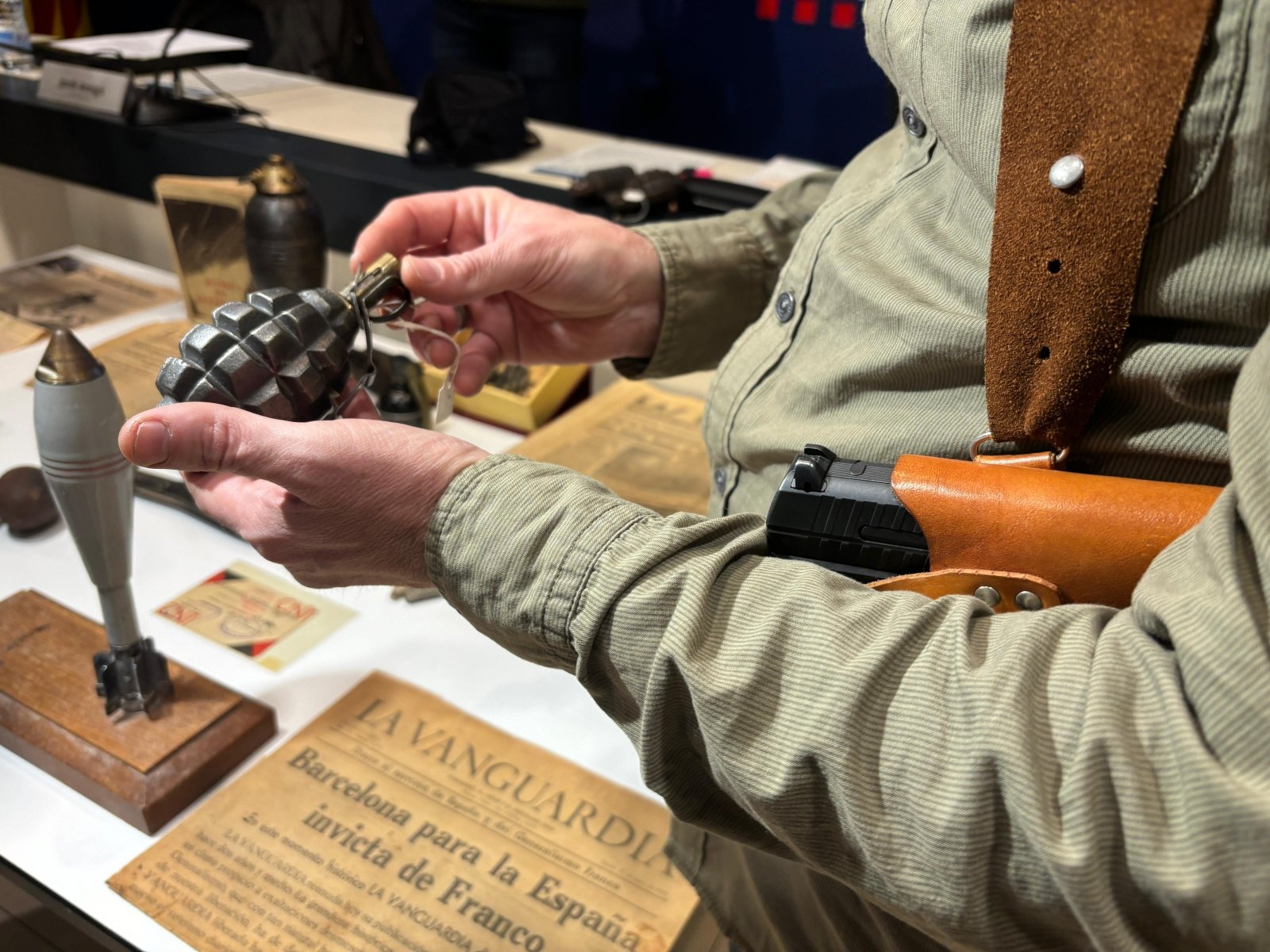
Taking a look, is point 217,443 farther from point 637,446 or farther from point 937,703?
point 637,446

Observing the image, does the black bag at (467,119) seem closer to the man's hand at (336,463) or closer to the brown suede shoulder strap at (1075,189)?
the man's hand at (336,463)

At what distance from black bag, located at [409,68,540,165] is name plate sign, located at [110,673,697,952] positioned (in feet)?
3.28

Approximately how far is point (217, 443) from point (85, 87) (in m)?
1.51

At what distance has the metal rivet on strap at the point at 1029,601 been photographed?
1.71 feet

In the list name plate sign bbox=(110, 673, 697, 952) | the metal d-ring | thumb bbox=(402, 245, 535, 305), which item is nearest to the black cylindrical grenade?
thumb bbox=(402, 245, 535, 305)

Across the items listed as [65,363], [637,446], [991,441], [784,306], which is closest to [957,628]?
[991,441]

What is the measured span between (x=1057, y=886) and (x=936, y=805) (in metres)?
0.05

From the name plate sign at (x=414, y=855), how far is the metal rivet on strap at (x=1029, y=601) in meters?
0.36

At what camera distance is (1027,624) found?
1.42ft

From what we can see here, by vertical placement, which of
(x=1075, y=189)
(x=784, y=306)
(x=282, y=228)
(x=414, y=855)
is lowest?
(x=414, y=855)

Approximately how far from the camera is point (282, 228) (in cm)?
125

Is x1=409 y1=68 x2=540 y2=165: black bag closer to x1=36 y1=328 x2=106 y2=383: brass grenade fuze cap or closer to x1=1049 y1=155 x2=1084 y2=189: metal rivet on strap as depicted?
x1=36 y1=328 x2=106 y2=383: brass grenade fuze cap

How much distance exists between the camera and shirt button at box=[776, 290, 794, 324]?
2.25ft

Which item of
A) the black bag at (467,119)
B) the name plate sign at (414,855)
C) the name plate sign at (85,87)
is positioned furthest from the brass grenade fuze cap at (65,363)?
the name plate sign at (85,87)
